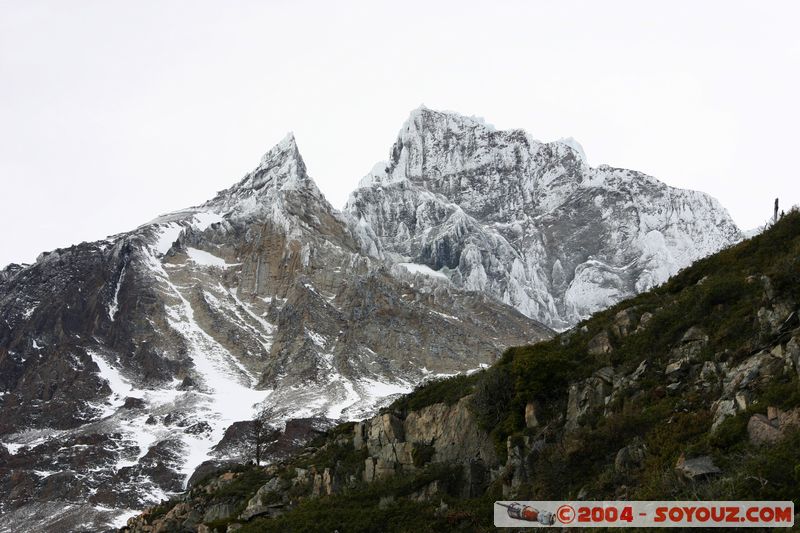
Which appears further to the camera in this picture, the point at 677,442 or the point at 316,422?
the point at 316,422

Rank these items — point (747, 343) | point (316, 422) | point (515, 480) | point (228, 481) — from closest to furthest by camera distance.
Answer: point (747, 343)
point (515, 480)
point (228, 481)
point (316, 422)

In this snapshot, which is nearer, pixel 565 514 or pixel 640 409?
pixel 565 514

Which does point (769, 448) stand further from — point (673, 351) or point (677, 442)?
point (673, 351)

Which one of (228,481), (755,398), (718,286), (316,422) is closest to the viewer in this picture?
(755,398)

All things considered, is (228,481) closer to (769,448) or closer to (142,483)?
(769,448)

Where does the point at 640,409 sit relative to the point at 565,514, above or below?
above

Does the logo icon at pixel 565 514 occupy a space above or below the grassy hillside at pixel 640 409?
below

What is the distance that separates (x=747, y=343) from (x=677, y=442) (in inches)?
192

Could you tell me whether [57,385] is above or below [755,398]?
above

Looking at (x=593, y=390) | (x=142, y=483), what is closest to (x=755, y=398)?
(x=593, y=390)

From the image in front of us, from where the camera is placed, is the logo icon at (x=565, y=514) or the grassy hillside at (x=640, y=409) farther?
the logo icon at (x=565, y=514)

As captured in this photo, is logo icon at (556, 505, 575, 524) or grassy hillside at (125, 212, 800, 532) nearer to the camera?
grassy hillside at (125, 212, 800, 532)

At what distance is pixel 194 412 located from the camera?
17200 centimetres

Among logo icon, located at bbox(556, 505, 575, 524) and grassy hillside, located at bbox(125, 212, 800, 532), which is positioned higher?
grassy hillside, located at bbox(125, 212, 800, 532)
